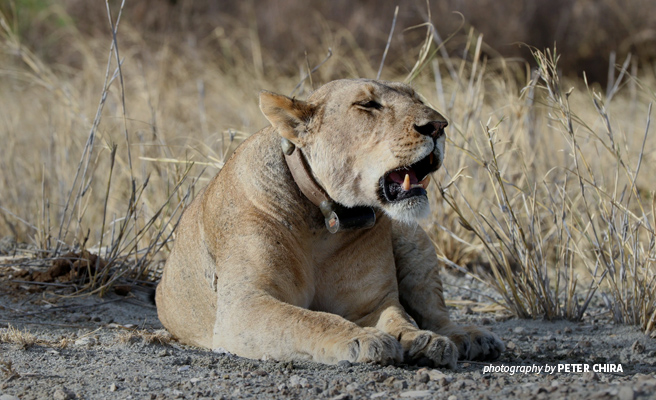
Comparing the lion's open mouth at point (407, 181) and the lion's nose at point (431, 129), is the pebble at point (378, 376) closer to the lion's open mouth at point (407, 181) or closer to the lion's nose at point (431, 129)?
the lion's open mouth at point (407, 181)

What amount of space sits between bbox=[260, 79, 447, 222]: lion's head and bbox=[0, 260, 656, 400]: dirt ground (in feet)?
2.77

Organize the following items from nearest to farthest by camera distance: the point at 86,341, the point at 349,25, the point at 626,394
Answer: the point at 626,394 < the point at 86,341 < the point at 349,25

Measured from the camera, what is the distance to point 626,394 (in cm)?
→ 269

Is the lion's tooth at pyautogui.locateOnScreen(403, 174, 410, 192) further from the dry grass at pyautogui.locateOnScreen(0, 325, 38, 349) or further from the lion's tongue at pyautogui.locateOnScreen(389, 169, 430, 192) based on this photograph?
the dry grass at pyautogui.locateOnScreen(0, 325, 38, 349)

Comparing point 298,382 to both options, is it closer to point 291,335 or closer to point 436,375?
point 291,335

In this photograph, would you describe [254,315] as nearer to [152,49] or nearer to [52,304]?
[52,304]

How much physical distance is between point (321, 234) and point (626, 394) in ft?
6.13

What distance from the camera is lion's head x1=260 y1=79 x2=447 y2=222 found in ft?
12.8

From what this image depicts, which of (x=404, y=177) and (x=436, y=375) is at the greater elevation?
(x=404, y=177)

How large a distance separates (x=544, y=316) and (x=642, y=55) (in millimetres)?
14294

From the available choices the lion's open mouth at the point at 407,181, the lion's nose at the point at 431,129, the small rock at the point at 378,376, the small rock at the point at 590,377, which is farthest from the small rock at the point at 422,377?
the lion's nose at the point at 431,129

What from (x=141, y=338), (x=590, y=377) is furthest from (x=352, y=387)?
(x=141, y=338)

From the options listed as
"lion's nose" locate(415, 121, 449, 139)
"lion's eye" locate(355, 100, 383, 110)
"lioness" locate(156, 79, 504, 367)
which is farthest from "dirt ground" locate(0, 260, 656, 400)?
"lion's eye" locate(355, 100, 383, 110)

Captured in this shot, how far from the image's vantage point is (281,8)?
686 inches
